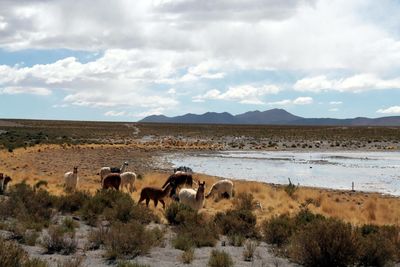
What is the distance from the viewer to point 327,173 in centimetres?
3219

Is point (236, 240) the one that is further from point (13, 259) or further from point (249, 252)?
point (13, 259)

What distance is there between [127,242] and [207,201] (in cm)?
840

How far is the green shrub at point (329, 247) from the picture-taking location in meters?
9.59

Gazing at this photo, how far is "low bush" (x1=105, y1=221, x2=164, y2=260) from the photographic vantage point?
9.83 meters

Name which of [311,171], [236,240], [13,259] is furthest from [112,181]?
[311,171]

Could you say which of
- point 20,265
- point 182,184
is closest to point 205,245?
point 20,265

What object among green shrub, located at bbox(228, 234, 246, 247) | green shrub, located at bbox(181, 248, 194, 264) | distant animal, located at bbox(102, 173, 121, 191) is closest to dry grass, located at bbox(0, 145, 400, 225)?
distant animal, located at bbox(102, 173, 121, 191)

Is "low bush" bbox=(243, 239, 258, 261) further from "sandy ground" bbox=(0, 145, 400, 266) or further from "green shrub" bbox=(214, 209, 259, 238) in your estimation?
"green shrub" bbox=(214, 209, 259, 238)

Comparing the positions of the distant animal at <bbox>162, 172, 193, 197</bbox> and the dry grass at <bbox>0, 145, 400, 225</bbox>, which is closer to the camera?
the dry grass at <bbox>0, 145, 400, 225</bbox>

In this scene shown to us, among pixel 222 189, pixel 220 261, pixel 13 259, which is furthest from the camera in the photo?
pixel 222 189

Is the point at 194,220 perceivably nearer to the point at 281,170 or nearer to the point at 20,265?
the point at 20,265

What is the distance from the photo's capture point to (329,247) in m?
9.62

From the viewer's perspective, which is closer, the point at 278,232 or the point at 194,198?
the point at 278,232

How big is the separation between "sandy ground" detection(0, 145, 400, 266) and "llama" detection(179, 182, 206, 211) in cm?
78
